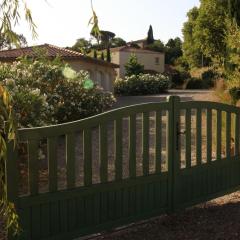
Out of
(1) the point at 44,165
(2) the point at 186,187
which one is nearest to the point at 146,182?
(2) the point at 186,187

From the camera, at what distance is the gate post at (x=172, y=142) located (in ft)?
18.2

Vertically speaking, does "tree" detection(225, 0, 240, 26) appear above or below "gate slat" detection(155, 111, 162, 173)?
above

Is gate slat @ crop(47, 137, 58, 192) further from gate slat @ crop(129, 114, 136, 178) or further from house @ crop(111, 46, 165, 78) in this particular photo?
house @ crop(111, 46, 165, 78)

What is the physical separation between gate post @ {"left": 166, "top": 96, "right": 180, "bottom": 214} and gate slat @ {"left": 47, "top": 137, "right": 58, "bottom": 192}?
1.57 metres

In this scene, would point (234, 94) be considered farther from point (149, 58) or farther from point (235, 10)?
point (149, 58)

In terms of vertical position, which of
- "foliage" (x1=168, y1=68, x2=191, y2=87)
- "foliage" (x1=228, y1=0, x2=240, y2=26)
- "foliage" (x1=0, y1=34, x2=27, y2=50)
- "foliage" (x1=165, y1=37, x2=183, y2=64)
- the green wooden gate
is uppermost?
"foliage" (x1=165, y1=37, x2=183, y2=64)

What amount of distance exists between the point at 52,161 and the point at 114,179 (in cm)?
94

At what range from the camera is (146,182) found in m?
5.35

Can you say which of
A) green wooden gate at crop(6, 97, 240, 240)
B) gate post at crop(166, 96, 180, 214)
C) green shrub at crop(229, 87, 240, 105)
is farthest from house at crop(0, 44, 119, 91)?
gate post at crop(166, 96, 180, 214)

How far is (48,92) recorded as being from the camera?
13664 millimetres

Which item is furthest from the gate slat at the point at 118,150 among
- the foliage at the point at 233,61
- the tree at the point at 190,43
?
the tree at the point at 190,43

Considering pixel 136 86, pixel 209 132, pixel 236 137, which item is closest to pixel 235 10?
pixel 236 137

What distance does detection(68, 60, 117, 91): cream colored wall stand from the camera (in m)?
28.3

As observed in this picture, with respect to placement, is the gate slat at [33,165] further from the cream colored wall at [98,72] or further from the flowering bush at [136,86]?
the flowering bush at [136,86]
